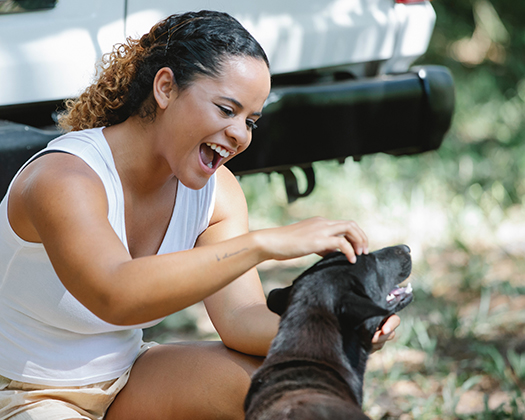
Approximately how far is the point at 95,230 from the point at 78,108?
0.86 metres

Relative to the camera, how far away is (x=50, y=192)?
182 cm

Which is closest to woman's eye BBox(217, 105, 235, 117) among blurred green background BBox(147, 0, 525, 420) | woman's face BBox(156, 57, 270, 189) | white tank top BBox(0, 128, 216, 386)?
woman's face BBox(156, 57, 270, 189)

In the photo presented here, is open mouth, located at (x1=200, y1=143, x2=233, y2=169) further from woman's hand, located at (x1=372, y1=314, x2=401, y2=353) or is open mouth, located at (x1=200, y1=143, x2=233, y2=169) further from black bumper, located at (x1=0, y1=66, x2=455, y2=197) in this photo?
black bumper, located at (x1=0, y1=66, x2=455, y2=197)

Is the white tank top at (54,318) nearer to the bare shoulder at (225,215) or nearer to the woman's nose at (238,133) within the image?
the bare shoulder at (225,215)

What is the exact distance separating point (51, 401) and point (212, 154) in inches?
39.8

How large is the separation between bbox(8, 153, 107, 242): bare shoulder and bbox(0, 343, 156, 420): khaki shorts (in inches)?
21.8

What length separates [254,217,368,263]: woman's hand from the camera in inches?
69.1

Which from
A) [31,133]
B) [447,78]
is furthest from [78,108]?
[447,78]

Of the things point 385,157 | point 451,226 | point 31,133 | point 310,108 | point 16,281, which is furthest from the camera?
point 385,157

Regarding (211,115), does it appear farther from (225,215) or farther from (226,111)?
(225,215)

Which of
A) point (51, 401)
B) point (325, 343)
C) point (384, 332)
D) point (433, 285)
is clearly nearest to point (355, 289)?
point (325, 343)

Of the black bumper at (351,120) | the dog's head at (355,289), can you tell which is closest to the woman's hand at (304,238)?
the dog's head at (355,289)

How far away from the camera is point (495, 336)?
384 centimetres

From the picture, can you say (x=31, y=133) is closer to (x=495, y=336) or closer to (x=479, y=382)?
(x=479, y=382)
